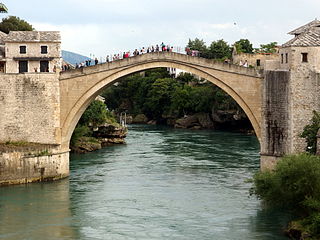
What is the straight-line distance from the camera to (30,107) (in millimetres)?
39438

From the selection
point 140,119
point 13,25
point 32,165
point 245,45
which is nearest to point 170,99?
point 140,119

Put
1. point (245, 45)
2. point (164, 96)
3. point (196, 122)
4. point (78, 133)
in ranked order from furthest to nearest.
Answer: point (164, 96)
point (245, 45)
point (196, 122)
point (78, 133)

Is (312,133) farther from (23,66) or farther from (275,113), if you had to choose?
(23,66)

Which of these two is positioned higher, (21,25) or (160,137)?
(21,25)

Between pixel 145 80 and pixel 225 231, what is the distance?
65.1m

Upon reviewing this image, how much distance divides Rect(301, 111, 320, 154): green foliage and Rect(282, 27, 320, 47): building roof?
3244 mm

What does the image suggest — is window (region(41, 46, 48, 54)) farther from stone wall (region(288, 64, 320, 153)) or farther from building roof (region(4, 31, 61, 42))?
stone wall (region(288, 64, 320, 153))

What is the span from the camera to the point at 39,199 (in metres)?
34.3

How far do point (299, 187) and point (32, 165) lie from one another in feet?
52.3

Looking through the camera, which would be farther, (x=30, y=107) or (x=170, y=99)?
(x=170, y=99)

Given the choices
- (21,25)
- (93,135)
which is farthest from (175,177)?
(21,25)

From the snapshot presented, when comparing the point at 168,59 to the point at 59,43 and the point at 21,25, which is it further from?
the point at 21,25

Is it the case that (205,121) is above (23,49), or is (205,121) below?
below

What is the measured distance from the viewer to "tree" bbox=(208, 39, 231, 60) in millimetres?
79438
